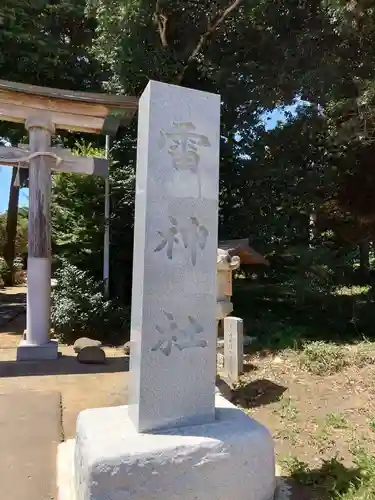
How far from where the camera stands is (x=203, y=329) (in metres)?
3.12

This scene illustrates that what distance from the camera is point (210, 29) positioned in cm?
965

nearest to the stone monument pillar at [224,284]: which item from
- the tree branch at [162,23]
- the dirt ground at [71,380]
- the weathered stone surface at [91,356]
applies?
the dirt ground at [71,380]

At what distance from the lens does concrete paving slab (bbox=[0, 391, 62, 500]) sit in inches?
130

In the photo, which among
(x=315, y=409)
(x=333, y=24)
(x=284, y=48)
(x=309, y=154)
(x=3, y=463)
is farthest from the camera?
(x=309, y=154)

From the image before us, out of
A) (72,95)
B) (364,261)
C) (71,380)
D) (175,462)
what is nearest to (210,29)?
(72,95)

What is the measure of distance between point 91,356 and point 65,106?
4.12 m

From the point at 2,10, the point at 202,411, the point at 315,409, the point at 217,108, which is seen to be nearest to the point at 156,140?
the point at 217,108

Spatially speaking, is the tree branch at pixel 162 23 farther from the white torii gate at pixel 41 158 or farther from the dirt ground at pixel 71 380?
the dirt ground at pixel 71 380

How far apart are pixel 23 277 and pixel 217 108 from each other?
21649 millimetres

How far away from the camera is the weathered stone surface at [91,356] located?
698cm

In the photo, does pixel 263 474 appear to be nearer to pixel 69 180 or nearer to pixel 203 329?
pixel 203 329

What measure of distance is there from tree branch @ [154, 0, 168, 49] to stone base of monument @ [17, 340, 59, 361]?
6.94 m

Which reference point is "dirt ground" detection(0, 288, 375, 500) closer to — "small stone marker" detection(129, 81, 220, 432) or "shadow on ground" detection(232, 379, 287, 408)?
"shadow on ground" detection(232, 379, 287, 408)

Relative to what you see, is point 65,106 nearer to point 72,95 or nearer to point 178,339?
point 72,95
